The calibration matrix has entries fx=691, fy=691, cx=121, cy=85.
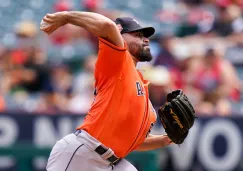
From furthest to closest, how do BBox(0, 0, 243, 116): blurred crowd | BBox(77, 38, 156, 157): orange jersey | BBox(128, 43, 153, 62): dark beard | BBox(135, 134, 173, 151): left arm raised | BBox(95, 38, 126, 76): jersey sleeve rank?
BBox(0, 0, 243, 116): blurred crowd
BBox(135, 134, 173, 151): left arm raised
BBox(128, 43, 153, 62): dark beard
BBox(77, 38, 156, 157): orange jersey
BBox(95, 38, 126, 76): jersey sleeve

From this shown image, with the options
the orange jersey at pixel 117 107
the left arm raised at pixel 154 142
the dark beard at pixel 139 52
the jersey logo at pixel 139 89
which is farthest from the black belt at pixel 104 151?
the dark beard at pixel 139 52

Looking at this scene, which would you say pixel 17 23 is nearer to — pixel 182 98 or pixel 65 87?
pixel 65 87

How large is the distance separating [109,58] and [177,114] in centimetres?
84

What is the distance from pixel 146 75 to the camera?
29.2 ft

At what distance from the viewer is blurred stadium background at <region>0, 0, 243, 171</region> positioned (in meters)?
8.12

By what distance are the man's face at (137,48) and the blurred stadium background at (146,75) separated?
8.60ft

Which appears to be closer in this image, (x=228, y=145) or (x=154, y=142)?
(x=154, y=142)

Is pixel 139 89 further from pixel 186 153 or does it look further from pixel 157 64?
pixel 157 64

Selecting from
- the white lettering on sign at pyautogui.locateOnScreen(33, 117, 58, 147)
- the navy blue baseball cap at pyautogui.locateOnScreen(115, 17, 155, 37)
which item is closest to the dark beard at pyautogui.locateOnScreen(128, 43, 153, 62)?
the navy blue baseball cap at pyautogui.locateOnScreen(115, 17, 155, 37)

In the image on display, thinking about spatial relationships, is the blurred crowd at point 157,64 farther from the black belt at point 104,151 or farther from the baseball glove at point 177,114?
the black belt at point 104,151

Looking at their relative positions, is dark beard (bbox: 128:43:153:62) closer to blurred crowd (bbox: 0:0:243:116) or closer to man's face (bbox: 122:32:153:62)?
man's face (bbox: 122:32:153:62)

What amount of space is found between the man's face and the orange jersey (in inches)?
6.1

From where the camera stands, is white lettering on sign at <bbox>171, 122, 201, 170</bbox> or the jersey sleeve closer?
the jersey sleeve

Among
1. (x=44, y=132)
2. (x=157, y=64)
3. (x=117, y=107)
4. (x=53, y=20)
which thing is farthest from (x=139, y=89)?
(x=157, y=64)
